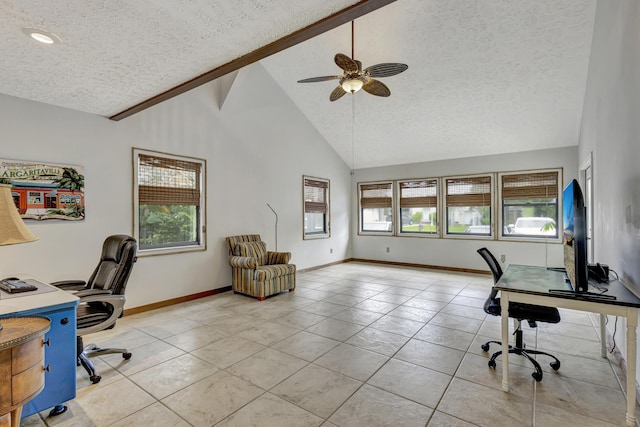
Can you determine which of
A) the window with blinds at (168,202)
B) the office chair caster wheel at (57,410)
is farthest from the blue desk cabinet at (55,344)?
the window with blinds at (168,202)

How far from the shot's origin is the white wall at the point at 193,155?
127 inches

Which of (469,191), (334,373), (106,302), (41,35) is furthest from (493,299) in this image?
(469,191)

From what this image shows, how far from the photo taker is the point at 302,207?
6.57 metres

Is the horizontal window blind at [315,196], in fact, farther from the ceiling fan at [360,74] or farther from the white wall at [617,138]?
the white wall at [617,138]

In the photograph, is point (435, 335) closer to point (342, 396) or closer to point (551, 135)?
point (342, 396)

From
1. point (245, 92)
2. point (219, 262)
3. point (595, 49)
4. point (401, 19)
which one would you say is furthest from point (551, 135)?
point (219, 262)

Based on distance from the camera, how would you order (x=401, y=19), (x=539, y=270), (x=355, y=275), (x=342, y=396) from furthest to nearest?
(x=355, y=275) < (x=401, y=19) < (x=539, y=270) < (x=342, y=396)

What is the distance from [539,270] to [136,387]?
3.63m

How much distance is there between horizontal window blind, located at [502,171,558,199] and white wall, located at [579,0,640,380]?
235 cm

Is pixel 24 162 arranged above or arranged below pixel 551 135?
below

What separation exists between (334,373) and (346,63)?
2974 millimetres

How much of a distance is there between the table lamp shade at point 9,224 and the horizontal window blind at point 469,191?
6909 millimetres

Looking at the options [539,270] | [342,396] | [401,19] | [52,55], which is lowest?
[342,396]

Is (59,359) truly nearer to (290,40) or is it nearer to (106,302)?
(106,302)
